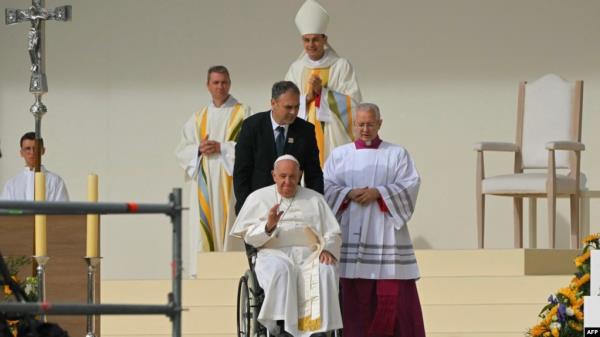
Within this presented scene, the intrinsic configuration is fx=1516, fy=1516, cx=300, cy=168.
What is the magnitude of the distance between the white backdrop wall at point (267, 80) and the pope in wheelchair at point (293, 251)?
414cm

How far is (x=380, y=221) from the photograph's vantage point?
318 inches

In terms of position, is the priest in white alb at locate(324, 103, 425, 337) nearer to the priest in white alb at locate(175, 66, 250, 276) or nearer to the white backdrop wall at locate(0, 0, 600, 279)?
the priest in white alb at locate(175, 66, 250, 276)

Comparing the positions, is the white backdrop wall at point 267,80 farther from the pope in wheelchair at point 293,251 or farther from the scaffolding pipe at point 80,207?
the scaffolding pipe at point 80,207

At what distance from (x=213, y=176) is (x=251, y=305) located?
9.06 feet

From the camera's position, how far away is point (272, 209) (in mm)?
7281

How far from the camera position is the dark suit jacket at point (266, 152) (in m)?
7.81

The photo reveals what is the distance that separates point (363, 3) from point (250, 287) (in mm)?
5002

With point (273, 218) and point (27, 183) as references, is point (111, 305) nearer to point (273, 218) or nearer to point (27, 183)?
point (273, 218)

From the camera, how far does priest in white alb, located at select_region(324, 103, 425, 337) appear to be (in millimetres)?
8023

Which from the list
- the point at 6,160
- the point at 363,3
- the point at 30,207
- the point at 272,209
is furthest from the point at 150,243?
the point at 30,207

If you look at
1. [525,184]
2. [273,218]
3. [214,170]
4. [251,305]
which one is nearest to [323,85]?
[214,170]

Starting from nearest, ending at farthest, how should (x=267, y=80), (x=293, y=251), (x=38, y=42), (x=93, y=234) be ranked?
(x=93, y=234)
(x=38, y=42)
(x=293, y=251)
(x=267, y=80)

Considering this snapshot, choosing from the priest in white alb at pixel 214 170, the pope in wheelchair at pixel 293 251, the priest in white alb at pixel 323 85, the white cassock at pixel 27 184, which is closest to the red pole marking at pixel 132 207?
the pope in wheelchair at pixel 293 251

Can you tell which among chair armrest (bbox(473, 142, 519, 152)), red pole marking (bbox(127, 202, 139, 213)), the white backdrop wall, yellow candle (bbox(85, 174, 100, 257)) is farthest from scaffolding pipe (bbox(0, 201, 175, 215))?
the white backdrop wall
